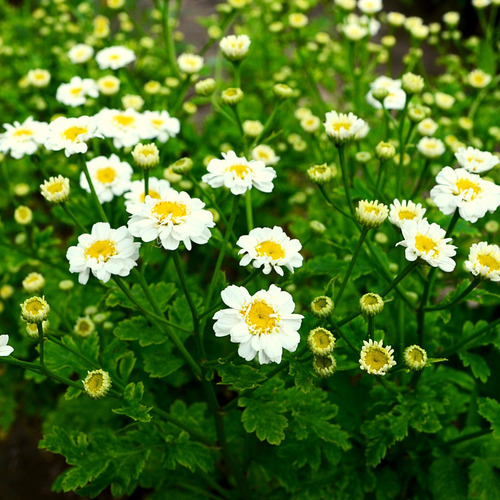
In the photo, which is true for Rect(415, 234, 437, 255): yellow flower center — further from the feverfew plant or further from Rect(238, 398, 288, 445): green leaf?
Rect(238, 398, 288, 445): green leaf

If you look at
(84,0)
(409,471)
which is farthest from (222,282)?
(84,0)

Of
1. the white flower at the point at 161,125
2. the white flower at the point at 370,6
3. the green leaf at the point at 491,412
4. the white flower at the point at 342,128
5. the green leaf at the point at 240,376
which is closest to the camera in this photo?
the green leaf at the point at 240,376

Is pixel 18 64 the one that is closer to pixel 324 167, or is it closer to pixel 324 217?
pixel 324 217

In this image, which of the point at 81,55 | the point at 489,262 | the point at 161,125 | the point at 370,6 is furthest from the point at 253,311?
the point at 370,6

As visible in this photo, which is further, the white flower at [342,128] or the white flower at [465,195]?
the white flower at [342,128]

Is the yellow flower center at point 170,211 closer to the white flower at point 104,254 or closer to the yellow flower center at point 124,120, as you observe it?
the white flower at point 104,254

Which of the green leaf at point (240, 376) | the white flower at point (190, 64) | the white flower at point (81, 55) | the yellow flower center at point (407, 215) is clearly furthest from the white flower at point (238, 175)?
the white flower at point (81, 55)

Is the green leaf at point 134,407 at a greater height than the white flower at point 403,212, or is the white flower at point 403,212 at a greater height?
the white flower at point 403,212
